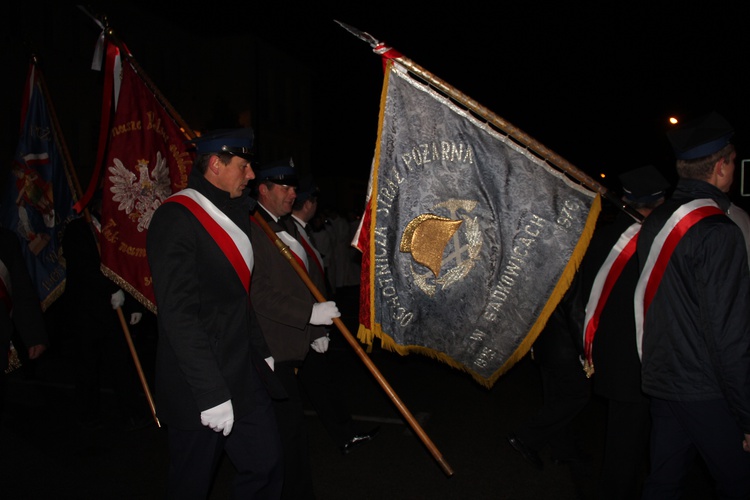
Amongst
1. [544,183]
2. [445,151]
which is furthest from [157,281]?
[544,183]

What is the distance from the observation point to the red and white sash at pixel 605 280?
351 cm

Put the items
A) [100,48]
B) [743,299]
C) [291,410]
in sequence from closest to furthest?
[743,299]
[291,410]
[100,48]

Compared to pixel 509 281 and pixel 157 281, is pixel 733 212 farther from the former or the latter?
pixel 157 281

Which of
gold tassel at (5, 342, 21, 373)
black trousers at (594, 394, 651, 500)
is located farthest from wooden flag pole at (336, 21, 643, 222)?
gold tassel at (5, 342, 21, 373)

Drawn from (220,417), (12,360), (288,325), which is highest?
(288,325)

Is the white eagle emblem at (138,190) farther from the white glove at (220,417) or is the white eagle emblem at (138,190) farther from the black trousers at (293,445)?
the white glove at (220,417)

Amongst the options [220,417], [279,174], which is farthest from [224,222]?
[279,174]

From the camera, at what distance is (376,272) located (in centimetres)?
339

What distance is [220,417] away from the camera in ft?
8.77

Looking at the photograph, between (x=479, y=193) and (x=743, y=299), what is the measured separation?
133cm

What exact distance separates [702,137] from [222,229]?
7.52ft

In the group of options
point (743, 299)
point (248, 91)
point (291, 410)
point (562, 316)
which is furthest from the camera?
point (248, 91)

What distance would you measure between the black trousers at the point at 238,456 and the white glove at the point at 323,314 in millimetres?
764

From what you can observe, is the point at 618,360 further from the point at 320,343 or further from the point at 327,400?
the point at 327,400
